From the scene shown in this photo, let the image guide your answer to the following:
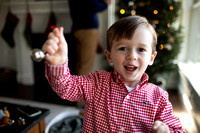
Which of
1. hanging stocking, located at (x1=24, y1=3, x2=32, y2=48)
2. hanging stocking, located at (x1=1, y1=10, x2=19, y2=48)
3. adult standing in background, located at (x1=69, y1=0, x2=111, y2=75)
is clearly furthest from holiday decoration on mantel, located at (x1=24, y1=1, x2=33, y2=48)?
adult standing in background, located at (x1=69, y1=0, x2=111, y2=75)

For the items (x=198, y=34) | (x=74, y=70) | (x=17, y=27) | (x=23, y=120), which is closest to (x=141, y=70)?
(x=23, y=120)

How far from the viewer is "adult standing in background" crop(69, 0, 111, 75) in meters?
1.92

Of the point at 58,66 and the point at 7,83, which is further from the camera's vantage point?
the point at 7,83

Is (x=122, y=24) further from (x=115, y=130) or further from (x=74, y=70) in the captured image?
(x=74, y=70)

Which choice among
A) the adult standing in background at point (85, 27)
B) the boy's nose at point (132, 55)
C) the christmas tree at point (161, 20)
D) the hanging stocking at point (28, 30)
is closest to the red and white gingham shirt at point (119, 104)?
the boy's nose at point (132, 55)

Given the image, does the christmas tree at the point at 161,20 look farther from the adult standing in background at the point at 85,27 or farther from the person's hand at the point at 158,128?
the person's hand at the point at 158,128

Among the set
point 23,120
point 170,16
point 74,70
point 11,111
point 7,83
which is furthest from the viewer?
point 7,83

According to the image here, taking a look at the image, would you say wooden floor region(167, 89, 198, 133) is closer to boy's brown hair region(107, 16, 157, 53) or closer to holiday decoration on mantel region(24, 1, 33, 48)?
boy's brown hair region(107, 16, 157, 53)

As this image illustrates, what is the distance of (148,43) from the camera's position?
653 mm

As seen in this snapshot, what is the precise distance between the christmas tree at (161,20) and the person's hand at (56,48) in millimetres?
1414

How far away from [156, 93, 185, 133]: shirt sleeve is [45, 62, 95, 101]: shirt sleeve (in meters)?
0.27

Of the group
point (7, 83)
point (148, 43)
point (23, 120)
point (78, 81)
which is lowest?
point (7, 83)

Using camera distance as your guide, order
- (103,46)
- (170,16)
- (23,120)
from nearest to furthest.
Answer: (23,120) < (170,16) < (103,46)

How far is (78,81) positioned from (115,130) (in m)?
0.23
